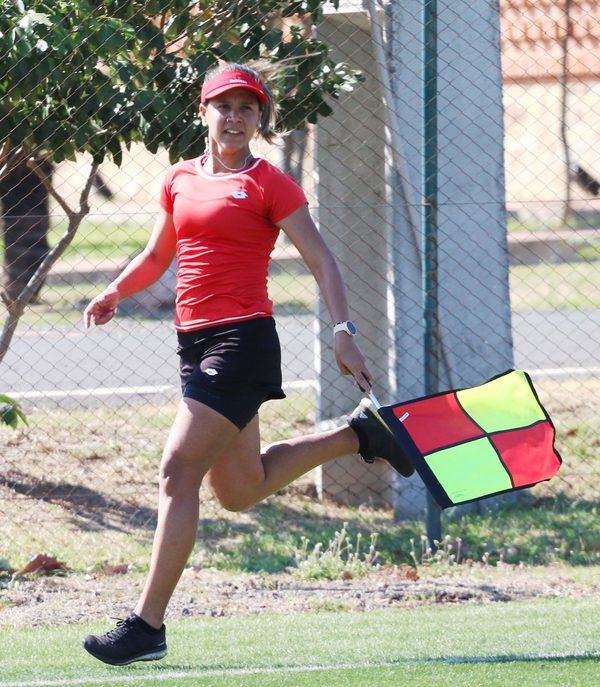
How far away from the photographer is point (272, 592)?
6133mm

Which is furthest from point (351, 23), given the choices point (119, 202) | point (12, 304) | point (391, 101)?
point (119, 202)

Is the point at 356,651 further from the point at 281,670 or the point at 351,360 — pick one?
the point at 351,360

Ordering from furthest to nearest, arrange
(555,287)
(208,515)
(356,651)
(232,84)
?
(555,287) < (208,515) < (356,651) < (232,84)

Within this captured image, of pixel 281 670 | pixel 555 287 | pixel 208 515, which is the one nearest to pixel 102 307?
pixel 281 670

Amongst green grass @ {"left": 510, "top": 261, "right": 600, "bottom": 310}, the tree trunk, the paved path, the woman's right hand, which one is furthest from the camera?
green grass @ {"left": 510, "top": 261, "right": 600, "bottom": 310}

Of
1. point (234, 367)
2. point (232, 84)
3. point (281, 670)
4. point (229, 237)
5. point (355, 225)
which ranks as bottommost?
point (281, 670)

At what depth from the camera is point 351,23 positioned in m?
7.19

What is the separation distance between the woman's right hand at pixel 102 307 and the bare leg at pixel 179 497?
2.20ft

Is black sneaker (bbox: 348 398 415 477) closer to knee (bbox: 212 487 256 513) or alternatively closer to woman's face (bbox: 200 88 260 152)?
knee (bbox: 212 487 256 513)

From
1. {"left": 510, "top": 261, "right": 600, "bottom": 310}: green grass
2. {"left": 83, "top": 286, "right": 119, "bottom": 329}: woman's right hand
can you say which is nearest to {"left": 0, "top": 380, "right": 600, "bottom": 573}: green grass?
{"left": 83, "top": 286, "right": 119, "bottom": 329}: woman's right hand

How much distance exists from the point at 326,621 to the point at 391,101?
311 centimetres

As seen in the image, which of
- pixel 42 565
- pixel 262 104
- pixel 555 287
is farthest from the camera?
pixel 555 287

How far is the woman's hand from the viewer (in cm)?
409

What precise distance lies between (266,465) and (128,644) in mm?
861
